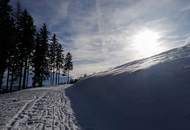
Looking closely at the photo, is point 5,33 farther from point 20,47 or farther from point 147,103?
point 147,103

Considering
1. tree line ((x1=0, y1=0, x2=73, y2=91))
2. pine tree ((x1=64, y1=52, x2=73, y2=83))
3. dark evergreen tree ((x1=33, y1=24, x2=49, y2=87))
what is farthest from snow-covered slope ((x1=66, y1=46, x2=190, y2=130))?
pine tree ((x1=64, y1=52, x2=73, y2=83))

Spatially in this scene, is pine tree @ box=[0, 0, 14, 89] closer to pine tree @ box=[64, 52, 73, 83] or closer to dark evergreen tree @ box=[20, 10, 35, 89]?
dark evergreen tree @ box=[20, 10, 35, 89]

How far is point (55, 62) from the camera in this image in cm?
5797

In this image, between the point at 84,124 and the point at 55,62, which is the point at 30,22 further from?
the point at 84,124

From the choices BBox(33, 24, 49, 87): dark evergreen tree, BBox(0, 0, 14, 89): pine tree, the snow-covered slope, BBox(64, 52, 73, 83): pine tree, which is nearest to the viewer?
the snow-covered slope

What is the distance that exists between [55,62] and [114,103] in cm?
4823

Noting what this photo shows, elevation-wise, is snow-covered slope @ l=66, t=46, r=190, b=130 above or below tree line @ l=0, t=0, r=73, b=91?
below

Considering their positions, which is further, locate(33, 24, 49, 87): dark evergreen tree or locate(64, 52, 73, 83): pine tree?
locate(64, 52, 73, 83): pine tree

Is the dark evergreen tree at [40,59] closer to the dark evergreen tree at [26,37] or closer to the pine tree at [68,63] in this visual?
the dark evergreen tree at [26,37]

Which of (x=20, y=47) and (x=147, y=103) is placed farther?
(x=20, y=47)

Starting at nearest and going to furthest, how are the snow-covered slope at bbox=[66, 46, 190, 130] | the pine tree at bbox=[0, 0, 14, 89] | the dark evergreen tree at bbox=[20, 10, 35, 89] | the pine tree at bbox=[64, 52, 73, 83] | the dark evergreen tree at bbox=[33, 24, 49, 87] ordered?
the snow-covered slope at bbox=[66, 46, 190, 130], the pine tree at bbox=[0, 0, 14, 89], the dark evergreen tree at bbox=[20, 10, 35, 89], the dark evergreen tree at bbox=[33, 24, 49, 87], the pine tree at bbox=[64, 52, 73, 83]

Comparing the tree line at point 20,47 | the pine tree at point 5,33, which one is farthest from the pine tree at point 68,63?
the pine tree at point 5,33

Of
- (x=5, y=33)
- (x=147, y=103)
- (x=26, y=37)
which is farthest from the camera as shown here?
(x=26, y=37)

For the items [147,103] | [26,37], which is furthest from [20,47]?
[147,103]
